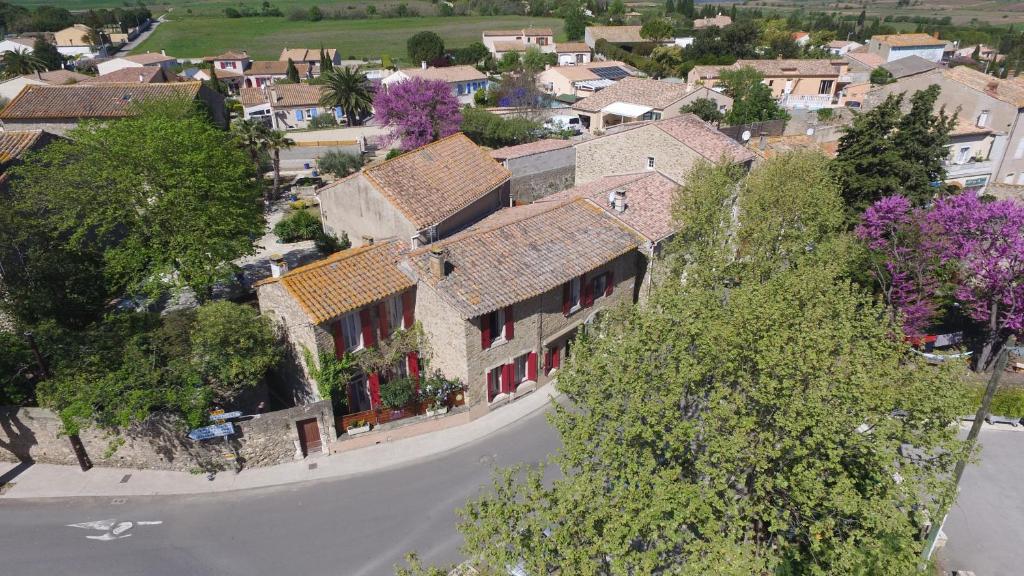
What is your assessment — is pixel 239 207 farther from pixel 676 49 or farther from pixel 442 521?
pixel 676 49

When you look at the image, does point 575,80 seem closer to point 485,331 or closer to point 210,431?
point 485,331

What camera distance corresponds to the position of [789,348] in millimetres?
16547

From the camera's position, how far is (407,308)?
2681 cm

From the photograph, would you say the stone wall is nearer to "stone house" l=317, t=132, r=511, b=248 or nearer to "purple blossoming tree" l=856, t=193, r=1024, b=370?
"stone house" l=317, t=132, r=511, b=248

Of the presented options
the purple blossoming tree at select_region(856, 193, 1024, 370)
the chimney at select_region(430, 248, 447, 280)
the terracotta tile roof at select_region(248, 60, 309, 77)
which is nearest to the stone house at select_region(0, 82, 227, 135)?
the chimney at select_region(430, 248, 447, 280)

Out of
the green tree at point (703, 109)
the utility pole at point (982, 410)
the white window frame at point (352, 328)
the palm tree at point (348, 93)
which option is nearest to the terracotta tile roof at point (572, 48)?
the palm tree at point (348, 93)

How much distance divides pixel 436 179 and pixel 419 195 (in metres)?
2.42

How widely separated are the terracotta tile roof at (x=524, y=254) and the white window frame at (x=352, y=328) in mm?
3284

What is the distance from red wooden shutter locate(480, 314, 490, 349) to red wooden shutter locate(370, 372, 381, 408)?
4.86m

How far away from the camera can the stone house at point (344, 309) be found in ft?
78.8

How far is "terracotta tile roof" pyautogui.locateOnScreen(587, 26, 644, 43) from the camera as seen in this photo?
126 m

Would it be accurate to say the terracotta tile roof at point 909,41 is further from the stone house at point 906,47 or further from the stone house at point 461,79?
the stone house at point 461,79

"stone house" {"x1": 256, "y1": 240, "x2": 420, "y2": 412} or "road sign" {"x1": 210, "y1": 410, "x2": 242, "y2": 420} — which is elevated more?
"stone house" {"x1": 256, "y1": 240, "x2": 420, "y2": 412}

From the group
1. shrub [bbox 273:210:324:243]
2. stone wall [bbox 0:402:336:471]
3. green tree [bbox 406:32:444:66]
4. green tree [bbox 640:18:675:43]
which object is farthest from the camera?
green tree [bbox 640:18:675:43]
